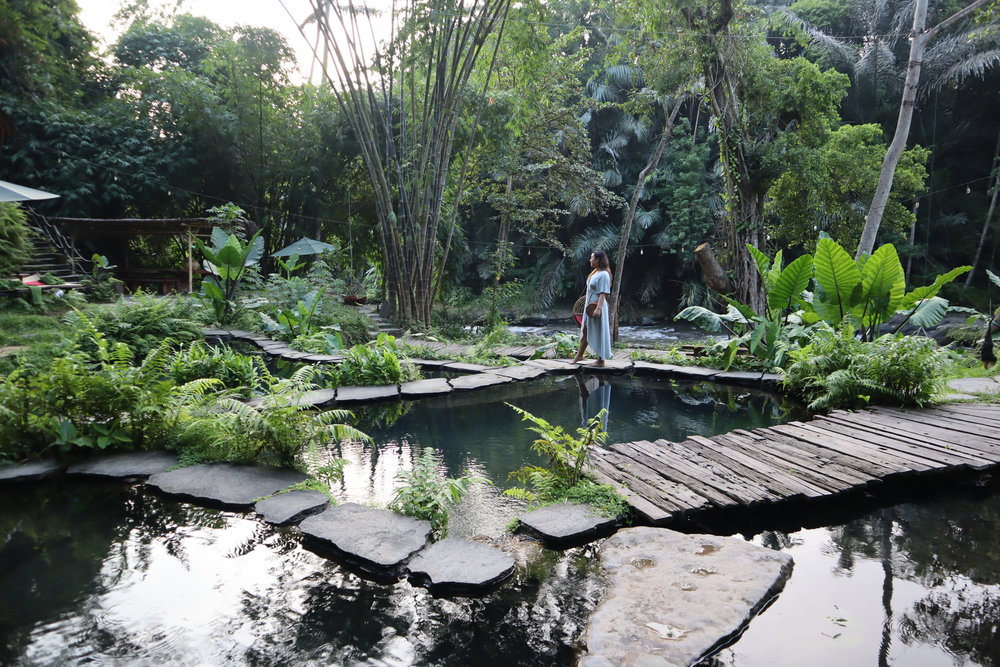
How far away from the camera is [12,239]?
10.2m

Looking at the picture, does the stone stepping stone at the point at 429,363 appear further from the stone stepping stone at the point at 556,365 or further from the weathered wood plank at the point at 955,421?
the weathered wood plank at the point at 955,421

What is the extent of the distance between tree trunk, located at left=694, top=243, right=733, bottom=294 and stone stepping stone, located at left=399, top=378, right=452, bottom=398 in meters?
4.73

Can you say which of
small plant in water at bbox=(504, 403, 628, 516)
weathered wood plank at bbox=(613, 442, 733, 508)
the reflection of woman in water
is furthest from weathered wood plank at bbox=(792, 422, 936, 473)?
small plant in water at bbox=(504, 403, 628, 516)

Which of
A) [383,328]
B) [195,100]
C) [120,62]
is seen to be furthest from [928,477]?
[120,62]

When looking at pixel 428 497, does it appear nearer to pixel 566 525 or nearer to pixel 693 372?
pixel 566 525

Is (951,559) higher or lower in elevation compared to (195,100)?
lower

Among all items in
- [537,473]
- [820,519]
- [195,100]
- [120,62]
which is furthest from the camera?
[120,62]

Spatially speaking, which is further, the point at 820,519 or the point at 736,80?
the point at 736,80

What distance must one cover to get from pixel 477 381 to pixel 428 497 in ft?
10.8

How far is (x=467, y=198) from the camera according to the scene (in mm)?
14891

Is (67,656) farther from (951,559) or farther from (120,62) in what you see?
(120,62)

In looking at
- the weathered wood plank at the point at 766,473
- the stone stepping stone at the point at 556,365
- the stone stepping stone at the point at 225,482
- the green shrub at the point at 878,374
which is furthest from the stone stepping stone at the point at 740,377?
the stone stepping stone at the point at 225,482

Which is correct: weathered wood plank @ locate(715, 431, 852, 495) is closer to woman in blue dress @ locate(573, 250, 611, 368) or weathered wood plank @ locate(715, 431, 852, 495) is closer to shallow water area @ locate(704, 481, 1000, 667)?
shallow water area @ locate(704, 481, 1000, 667)

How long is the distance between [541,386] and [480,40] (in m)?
4.85
